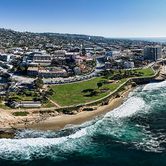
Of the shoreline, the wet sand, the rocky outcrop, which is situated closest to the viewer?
the rocky outcrop

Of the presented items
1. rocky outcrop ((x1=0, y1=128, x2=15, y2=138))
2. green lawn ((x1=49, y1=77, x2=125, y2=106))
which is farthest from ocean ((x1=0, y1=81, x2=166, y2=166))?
green lawn ((x1=49, y1=77, x2=125, y2=106))

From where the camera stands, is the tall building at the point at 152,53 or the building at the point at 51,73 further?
the tall building at the point at 152,53

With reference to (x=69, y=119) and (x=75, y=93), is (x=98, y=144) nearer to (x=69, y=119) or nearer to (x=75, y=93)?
(x=69, y=119)

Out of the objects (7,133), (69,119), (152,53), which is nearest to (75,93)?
(69,119)

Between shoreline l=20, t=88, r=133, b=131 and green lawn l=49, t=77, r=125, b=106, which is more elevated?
green lawn l=49, t=77, r=125, b=106

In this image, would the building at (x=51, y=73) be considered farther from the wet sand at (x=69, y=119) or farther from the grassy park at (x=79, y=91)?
the wet sand at (x=69, y=119)

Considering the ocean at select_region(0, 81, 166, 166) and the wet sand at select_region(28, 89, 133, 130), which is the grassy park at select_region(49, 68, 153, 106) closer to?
the wet sand at select_region(28, 89, 133, 130)

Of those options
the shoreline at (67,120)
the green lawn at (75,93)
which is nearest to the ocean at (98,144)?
the shoreline at (67,120)
